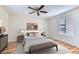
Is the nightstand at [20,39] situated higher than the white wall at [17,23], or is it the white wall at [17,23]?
the white wall at [17,23]

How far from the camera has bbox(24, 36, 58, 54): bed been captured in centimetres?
183

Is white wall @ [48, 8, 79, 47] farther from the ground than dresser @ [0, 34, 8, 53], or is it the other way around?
white wall @ [48, 8, 79, 47]

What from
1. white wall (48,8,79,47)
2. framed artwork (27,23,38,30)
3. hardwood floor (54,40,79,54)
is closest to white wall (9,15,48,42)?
framed artwork (27,23,38,30)

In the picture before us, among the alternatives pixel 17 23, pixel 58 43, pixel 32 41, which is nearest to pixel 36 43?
pixel 32 41

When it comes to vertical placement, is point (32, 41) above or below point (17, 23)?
below

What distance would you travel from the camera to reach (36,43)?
1857 mm

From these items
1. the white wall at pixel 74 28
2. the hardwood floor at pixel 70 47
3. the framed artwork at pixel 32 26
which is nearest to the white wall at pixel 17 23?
the framed artwork at pixel 32 26

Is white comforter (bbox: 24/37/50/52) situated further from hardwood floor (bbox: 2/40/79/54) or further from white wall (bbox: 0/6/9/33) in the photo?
white wall (bbox: 0/6/9/33)

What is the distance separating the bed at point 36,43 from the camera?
1830 millimetres

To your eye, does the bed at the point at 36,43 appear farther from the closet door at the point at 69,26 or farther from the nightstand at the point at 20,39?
the closet door at the point at 69,26

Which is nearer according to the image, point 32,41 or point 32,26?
point 32,41

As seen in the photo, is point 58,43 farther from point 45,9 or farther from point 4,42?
point 4,42

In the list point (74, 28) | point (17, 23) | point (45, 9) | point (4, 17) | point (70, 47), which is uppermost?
point (45, 9)
